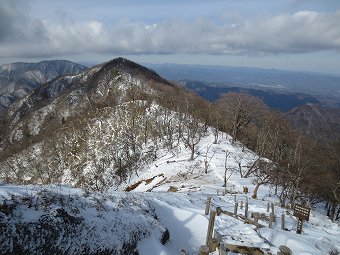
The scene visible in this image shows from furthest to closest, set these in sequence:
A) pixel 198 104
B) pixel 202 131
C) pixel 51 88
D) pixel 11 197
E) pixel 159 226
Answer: pixel 51 88 < pixel 198 104 < pixel 202 131 < pixel 159 226 < pixel 11 197

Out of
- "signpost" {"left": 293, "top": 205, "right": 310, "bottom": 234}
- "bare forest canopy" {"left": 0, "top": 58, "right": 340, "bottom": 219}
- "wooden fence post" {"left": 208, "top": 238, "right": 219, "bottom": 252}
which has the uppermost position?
"wooden fence post" {"left": 208, "top": 238, "right": 219, "bottom": 252}

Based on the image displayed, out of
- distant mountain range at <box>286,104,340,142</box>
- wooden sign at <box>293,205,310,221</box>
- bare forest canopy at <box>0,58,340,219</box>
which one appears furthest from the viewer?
distant mountain range at <box>286,104,340,142</box>

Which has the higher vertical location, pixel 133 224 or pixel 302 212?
pixel 133 224

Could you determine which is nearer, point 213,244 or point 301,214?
point 213,244

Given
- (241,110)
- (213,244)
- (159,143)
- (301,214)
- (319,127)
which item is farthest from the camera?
(319,127)

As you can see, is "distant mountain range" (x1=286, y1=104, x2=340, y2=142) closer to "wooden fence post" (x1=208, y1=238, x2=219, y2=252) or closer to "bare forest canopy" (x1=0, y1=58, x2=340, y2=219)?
"bare forest canopy" (x1=0, y1=58, x2=340, y2=219)

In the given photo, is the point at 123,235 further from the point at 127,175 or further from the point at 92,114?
the point at 92,114

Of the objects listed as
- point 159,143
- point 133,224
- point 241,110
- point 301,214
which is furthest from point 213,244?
point 159,143

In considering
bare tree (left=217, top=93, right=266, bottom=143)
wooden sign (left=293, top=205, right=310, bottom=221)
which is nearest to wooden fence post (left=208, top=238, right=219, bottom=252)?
wooden sign (left=293, top=205, right=310, bottom=221)

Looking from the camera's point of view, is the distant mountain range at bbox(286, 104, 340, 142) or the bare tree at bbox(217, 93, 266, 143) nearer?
the distant mountain range at bbox(286, 104, 340, 142)

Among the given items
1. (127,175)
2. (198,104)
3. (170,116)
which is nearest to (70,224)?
(127,175)

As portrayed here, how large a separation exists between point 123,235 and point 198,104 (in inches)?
2433

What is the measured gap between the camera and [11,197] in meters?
10.7

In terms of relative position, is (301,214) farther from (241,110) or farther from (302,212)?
(241,110)
